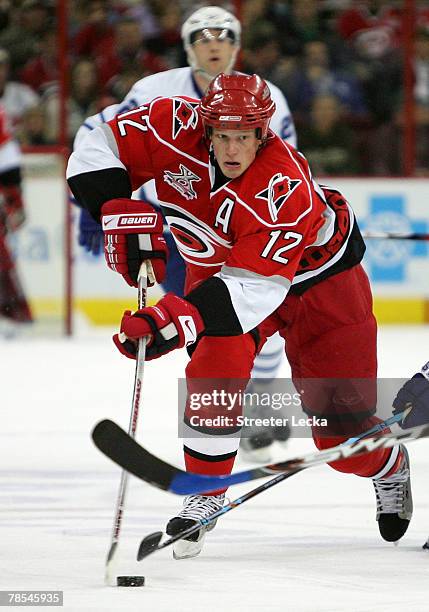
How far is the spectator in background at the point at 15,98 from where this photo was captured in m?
7.70

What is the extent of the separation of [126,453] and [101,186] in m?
0.74

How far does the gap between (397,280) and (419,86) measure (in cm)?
113

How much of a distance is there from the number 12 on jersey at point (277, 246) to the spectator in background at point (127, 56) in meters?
4.93

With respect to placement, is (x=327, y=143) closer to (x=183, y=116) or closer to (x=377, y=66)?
(x=377, y=66)

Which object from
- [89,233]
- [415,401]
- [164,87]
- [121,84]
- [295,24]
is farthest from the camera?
[295,24]

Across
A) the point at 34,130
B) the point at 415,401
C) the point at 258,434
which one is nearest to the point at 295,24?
the point at 34,130

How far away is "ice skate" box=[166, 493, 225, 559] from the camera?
2.89 m

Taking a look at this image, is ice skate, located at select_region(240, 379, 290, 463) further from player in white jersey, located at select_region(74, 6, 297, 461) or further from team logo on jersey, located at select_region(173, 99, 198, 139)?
team logo on jersey, located at select_region(173, 99, 198, 139)

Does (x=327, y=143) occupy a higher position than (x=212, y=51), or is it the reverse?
(x=212, y=51)

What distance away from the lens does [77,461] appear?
4137 mm

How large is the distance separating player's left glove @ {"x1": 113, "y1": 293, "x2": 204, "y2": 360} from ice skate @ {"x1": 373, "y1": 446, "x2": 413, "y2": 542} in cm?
74

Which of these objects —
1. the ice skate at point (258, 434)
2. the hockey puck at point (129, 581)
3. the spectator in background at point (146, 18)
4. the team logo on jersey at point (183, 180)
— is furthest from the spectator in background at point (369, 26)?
the hockey puck at point (129, 581)

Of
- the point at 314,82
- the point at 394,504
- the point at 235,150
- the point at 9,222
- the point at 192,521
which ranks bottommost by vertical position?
the point at 9,222

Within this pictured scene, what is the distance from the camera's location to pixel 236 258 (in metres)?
2.76
